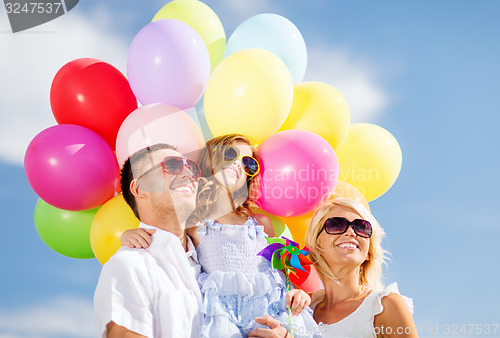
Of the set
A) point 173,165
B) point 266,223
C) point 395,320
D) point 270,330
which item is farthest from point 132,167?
point 395,320

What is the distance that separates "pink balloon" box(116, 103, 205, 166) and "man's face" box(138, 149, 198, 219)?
25 cm

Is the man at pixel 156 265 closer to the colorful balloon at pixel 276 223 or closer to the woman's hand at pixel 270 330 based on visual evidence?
the woman's hand at pixel 270 330

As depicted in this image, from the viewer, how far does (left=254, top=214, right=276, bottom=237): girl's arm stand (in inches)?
138

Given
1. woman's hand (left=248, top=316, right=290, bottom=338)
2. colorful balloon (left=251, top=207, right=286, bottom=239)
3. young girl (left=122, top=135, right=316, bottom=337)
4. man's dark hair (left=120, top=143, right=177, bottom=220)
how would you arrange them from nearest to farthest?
woman's hand (left=248, top=316, right=290, bottom=338), young girl (left=122, top=135, right=316, bottom=337), man's dark hair (left=120, top=143, right=177, bottom=220), colorful balloon (left=251, top=207, right=286, bottom=239)

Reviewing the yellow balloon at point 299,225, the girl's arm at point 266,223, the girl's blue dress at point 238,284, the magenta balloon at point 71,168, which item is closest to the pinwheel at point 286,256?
the girl's blue dress at point 238,284

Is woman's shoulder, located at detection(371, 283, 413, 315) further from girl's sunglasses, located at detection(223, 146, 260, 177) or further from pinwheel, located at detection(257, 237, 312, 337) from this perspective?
girl's sunglasses, located at detection(223, 146, 260, 177)

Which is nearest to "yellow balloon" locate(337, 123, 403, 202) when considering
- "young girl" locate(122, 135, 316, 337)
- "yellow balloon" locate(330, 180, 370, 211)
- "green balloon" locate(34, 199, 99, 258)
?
"yellow balloon" locate(330, 180, 370, 211)

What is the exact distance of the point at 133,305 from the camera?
2.49 metres

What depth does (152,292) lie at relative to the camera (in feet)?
8.46

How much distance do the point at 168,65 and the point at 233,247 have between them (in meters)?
1.37

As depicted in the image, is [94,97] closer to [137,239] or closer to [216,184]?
[216,184]

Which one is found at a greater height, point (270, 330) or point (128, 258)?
point (128, 258)

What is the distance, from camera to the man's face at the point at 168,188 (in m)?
2.97

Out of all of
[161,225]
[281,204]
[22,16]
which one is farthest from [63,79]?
[281,204]
